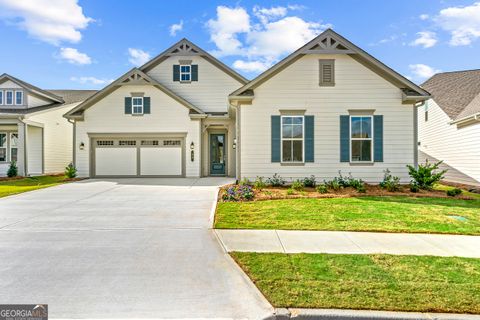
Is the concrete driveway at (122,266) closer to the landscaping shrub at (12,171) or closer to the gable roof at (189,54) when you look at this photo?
the landscaping shrub at (12,171)

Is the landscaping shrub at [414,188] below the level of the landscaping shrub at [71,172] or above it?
below

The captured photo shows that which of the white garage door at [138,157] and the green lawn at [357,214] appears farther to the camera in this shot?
the white garage door at [138,157]

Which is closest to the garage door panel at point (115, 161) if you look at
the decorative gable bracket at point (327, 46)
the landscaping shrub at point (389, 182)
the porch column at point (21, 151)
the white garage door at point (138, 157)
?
the white garage door at point (138, 157)

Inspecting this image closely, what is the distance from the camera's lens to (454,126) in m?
15.1

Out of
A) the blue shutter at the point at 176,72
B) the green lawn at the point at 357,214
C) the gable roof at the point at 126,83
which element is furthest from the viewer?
the blue shutter at the point at 176,72

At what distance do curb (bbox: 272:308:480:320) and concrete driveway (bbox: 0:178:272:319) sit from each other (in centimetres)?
23

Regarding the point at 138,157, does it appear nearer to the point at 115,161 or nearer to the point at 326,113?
the point at 115,161

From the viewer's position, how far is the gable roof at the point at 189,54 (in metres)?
18.6

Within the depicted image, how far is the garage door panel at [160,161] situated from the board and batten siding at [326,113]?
19.3ft

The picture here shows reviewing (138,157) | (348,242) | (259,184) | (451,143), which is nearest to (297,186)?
(259,184)

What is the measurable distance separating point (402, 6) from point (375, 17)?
1.42m

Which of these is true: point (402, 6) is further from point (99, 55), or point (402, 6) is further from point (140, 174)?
point (99, 55)

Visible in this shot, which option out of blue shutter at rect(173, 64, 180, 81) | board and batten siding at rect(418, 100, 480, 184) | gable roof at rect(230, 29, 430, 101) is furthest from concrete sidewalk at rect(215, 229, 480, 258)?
blue shutter at rect(173, 64, 180, 81)

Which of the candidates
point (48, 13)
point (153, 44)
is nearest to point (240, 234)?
point (48, 13)
